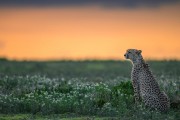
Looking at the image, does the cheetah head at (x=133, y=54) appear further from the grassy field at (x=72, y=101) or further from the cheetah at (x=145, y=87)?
the grassy field at (x=72, y=101)

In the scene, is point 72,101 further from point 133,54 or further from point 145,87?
point 133,54

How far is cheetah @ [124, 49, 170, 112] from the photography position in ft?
63.7

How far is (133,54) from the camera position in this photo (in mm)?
20906

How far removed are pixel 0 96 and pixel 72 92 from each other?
2.63 metres

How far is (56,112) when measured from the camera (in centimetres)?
1967

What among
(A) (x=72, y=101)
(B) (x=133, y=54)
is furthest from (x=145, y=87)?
(A) (x=72, y=101)

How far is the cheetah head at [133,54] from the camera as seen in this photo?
20.8 meters

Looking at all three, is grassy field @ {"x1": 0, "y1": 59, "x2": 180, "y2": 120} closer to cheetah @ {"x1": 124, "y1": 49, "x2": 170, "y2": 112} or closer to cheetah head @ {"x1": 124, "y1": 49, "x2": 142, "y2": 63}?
cheetah @ {"x1": 124, "y1": 49, "x2": 170, "y2": 112}

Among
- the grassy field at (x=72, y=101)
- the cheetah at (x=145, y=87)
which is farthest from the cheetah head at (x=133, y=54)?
the grassy field at (x=72, y=101)

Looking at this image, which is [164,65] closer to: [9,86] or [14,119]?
[9,86]

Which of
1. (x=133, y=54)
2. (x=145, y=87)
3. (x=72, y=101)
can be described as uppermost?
(x=133, y=54)

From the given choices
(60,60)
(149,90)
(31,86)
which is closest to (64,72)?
(60,60)

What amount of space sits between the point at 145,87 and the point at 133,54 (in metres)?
1.57

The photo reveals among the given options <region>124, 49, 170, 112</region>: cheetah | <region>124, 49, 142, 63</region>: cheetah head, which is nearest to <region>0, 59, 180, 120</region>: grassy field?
<region>124, 49, 170, 112</region>: cheetah
